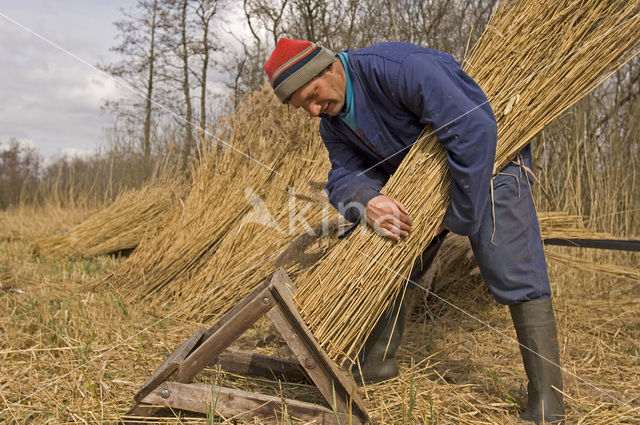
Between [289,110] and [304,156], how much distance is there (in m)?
0.35

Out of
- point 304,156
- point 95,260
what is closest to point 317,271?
point 304,156

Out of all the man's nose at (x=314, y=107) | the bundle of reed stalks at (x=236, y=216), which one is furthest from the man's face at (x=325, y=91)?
the bundle of reed stalks at (x=236, y=216)

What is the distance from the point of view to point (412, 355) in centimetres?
251

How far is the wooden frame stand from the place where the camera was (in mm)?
1576

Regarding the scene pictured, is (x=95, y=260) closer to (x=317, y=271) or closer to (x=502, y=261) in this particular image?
(x=317, y=271)

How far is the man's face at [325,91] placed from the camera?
179 cm

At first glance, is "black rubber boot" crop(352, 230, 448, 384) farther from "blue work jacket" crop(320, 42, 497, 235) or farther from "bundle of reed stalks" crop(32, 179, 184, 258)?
"bundle of reed stalks" crop(32, 179, 184, 258)

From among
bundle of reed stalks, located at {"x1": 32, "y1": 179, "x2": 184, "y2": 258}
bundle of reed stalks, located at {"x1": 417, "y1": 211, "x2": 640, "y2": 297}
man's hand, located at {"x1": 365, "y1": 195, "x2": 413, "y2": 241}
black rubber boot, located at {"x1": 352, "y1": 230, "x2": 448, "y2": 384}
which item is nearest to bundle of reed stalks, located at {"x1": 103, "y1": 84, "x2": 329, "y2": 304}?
bundle of reed stalks, located at {"x1": 417, "y1": 211, "x2": 640, "y2": 297}

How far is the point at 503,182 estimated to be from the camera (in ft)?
5.70

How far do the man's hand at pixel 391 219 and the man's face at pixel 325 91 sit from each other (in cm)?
43

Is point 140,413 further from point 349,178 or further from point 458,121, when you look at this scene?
point 458,121

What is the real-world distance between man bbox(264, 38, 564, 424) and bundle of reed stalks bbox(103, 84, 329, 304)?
49.3 inches

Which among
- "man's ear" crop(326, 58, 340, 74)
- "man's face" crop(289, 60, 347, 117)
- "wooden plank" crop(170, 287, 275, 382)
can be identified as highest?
"man's ear" crop(326, 58, 340, 74)

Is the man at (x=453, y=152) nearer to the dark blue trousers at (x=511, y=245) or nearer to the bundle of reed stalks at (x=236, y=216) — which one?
the dark blue trousers at (x=511, y=245)
